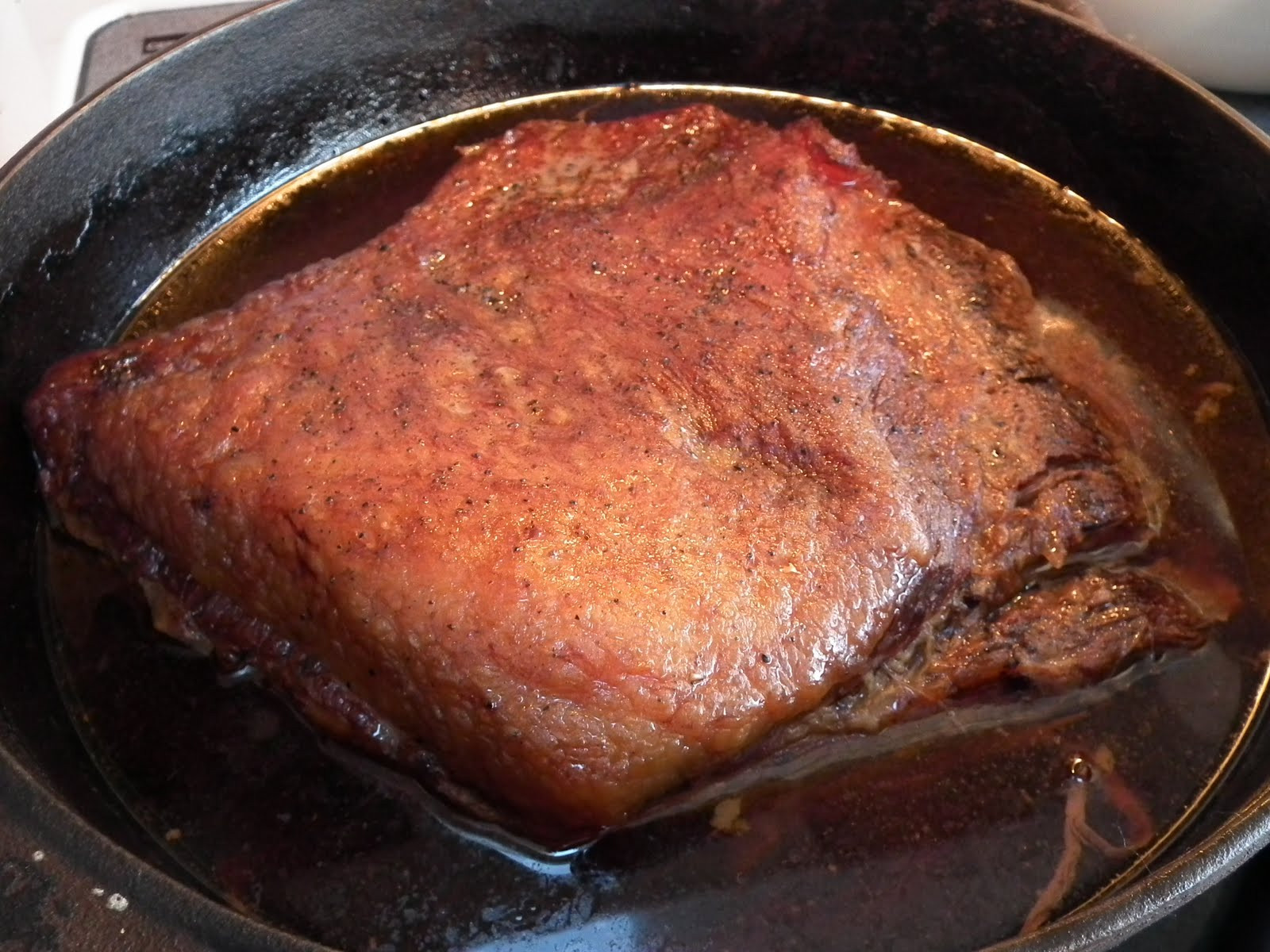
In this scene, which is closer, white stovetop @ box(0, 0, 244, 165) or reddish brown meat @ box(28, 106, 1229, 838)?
reddish brown meat @ box(28, 106, 1229, 838)

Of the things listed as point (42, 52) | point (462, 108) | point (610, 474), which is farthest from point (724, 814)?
point (42, 52)

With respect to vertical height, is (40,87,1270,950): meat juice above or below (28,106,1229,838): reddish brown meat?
below

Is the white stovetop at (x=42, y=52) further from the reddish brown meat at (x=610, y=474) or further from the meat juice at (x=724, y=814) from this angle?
the meat juice at (x=724, y=814)

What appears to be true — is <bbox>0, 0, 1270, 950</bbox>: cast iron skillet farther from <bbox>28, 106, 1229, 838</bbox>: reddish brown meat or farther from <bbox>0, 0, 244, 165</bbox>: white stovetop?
<bbox>0, 0, 244, 165</bbox>: white stovetop

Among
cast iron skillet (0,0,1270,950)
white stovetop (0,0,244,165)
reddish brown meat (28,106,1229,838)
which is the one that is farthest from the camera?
white stovetop (0,0,244,165)

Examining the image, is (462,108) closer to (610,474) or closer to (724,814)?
(610,474)

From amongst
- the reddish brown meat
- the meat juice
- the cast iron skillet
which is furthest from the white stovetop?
the meat juice
